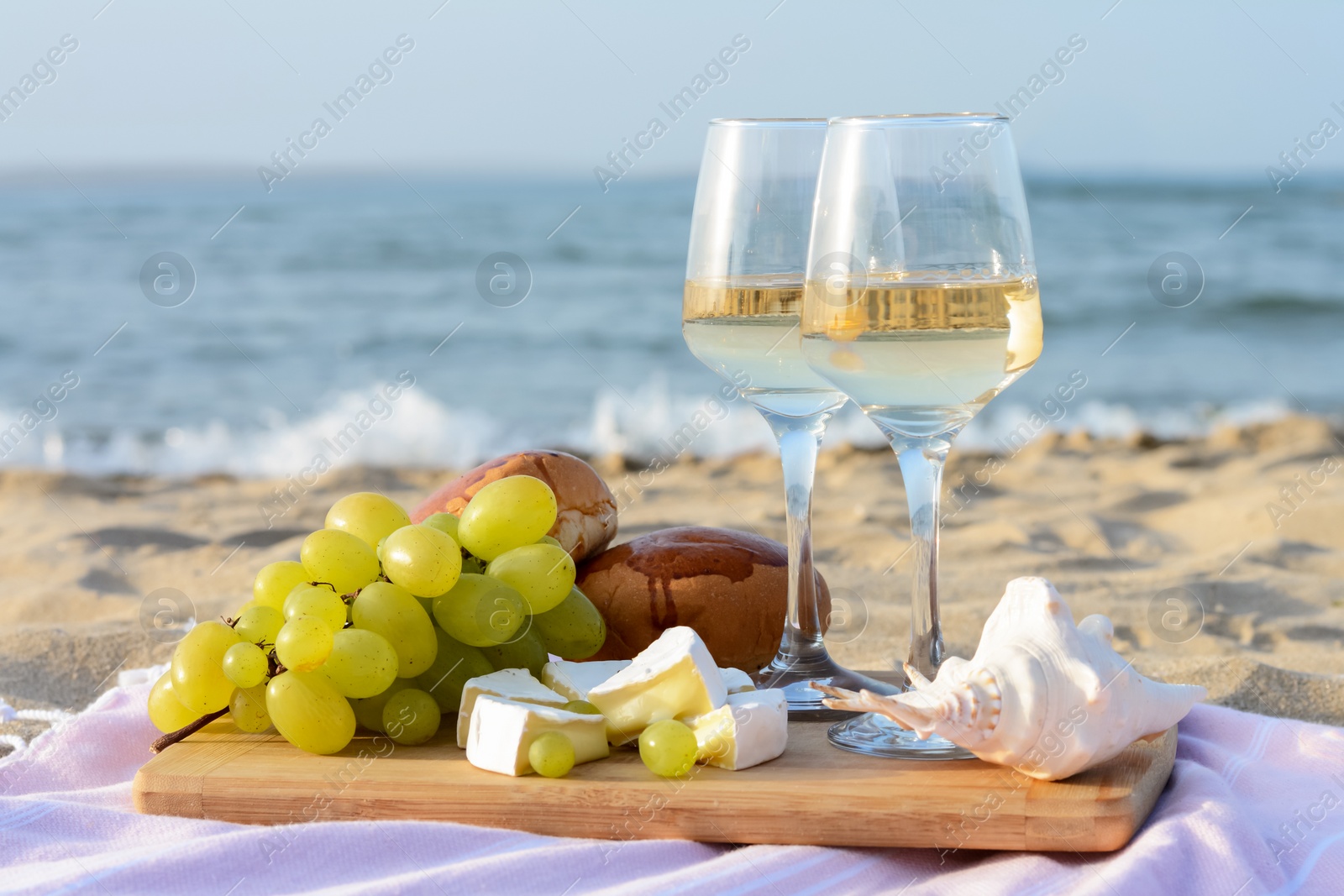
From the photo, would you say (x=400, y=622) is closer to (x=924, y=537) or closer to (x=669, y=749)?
(x=669, y=749)

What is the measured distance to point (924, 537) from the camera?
1.63 metres

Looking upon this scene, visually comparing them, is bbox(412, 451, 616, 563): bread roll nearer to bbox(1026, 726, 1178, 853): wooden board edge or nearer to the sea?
bbox(1026, 726, 1178, 853): wooden board edge

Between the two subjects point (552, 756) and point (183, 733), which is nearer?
point (552, 756)

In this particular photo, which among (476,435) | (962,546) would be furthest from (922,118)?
(476,435)

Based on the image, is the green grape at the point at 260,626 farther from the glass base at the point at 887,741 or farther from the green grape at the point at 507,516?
the glass base at the point at 887,741

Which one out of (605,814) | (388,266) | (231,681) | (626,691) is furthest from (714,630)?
(388,266)

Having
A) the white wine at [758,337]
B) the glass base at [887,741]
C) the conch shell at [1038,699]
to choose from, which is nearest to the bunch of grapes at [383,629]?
the white wine at [758,337]

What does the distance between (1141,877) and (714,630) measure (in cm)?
84

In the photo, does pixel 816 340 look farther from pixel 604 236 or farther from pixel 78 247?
pixel 78 247

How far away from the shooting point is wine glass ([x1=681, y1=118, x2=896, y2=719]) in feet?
5.98

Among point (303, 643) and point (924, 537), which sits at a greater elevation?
point (924, 537)

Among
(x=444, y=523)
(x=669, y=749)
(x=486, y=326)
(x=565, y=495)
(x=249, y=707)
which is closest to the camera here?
(x=669, y=749)

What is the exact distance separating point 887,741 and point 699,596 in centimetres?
47

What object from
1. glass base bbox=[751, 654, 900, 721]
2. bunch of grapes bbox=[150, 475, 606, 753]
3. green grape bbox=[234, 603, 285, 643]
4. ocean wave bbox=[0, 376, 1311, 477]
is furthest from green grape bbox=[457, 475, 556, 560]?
ocean wave bbox=[0, 376, 1311, 477]
